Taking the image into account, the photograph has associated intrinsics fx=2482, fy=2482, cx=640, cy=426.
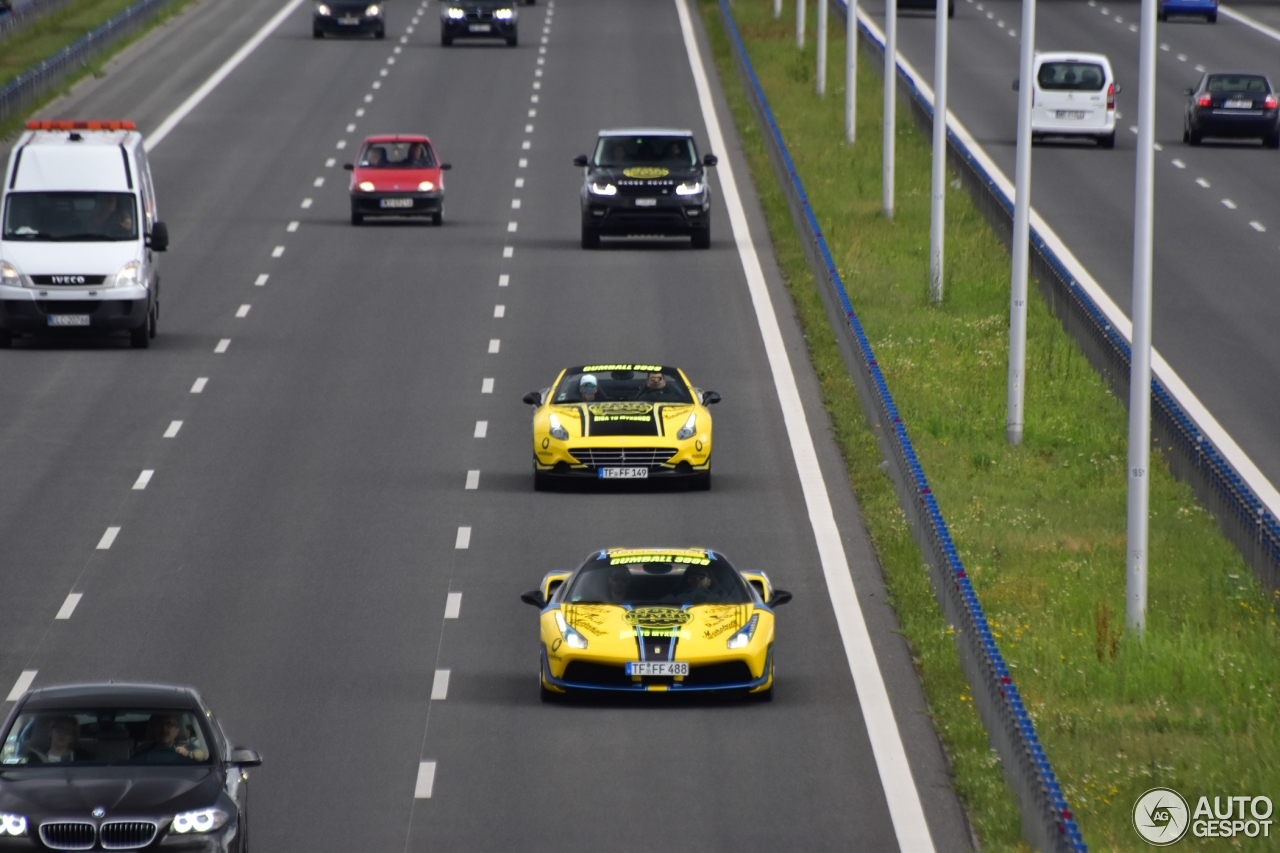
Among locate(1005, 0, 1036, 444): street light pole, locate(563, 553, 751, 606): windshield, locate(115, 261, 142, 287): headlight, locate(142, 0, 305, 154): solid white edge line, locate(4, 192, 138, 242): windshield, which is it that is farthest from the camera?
locate(142, 0, 305, 154): solid white edge line

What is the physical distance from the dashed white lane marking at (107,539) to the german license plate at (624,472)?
4.89 metres

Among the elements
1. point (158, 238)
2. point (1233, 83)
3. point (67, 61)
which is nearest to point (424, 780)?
point (158, 238)

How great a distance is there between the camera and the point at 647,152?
4097cm

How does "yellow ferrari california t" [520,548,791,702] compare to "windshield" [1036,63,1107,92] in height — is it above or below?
above

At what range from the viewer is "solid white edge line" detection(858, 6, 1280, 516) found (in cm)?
2557

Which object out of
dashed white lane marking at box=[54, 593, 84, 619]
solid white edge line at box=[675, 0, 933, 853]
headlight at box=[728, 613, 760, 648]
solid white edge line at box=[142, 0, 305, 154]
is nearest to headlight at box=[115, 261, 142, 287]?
solid white edge line at box=[675, 0, 933, 853]

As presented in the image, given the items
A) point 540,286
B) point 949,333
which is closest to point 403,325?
point 540,286

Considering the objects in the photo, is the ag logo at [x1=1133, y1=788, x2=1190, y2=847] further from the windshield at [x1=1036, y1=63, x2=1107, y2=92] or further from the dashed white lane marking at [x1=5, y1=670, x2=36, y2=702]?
the windshield at [x1=1036, y1=63, x2=1107, y2=92]

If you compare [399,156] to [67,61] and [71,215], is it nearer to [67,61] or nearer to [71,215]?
[71,215]

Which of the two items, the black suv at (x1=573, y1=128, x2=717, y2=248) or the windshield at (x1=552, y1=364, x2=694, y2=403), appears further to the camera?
the black suv at (x1=573, y1=128, x2=717, y2=248)

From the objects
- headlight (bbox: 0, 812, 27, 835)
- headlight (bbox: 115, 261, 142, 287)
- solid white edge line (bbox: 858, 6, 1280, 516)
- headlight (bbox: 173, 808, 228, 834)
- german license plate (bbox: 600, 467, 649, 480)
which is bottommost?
solid white edge line (bbox: 858, 6, 1280, 516)

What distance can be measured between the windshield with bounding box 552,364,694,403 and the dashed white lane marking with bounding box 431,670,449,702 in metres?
7.48

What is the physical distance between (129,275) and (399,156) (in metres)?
12.4

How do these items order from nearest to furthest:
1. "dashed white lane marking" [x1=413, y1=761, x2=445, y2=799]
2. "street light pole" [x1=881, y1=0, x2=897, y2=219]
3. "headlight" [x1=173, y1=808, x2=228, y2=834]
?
"headlight" [x1=173, y1=808, x2=228, y2=834], "dashed white lane marking" [x1=413, y1=761, x2=445, y2=799], "street light pole" [x1=881, y1=0, x2=897, y2=219]
